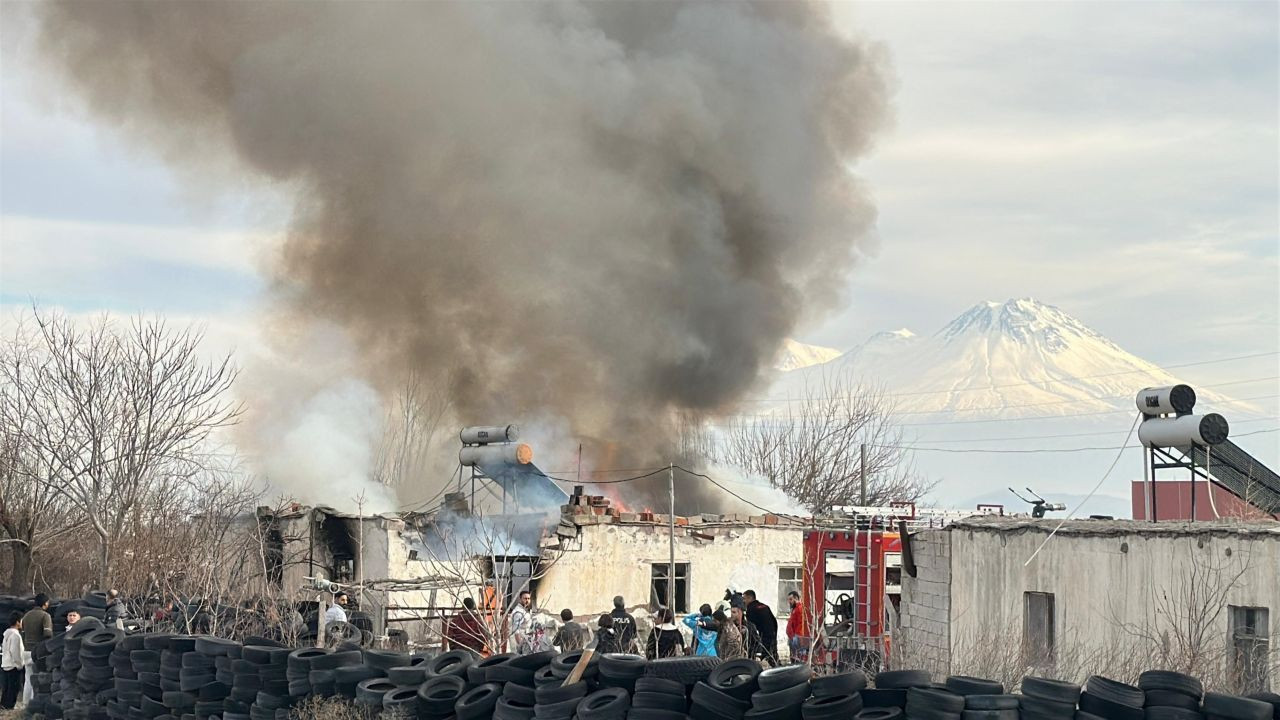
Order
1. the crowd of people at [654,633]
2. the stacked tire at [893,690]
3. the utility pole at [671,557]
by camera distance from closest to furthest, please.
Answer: the stacked tire at [893,690]
the crowd of people at [654,633]
the utility pole at [671,557]

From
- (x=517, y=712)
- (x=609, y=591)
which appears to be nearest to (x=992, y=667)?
(x=517, y=712)

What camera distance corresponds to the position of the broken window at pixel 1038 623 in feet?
47.8

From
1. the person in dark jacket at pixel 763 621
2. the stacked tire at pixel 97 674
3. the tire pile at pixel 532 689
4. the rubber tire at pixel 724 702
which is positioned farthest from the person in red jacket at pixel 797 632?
the stacked tire at pixel 97 674

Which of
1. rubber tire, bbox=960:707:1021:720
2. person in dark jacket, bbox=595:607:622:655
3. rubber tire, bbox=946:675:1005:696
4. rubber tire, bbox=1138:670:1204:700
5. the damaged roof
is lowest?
person in dark jacket, bbox=595:607:622:655

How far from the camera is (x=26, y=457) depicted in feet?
93.5

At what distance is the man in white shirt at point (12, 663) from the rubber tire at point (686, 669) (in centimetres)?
1039

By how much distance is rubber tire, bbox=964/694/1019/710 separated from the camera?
8922 mm

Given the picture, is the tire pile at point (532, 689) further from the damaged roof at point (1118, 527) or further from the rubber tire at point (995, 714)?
the damaged roof at point (1118, 527)

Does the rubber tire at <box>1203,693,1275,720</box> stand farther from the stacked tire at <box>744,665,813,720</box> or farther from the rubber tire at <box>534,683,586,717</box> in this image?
the rubber tire at <box>534,683,586,717</box>

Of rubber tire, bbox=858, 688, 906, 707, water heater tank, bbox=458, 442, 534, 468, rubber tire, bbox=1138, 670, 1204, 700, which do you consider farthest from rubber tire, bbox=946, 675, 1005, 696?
water heater tank, bbox=458, 442, 534, 468

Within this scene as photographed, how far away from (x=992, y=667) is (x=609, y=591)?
12.3 meters

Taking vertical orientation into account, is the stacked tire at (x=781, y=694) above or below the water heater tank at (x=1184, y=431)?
below

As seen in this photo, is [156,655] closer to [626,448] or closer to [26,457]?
[26,457]

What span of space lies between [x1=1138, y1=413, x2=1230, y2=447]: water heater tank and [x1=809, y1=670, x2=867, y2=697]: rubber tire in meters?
9.24
